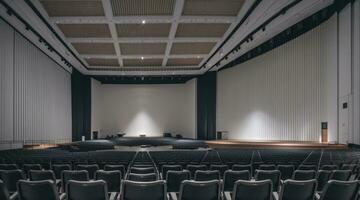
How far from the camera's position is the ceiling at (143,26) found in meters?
12.4

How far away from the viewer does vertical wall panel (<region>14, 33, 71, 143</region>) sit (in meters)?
15.9

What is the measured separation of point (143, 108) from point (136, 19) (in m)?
17.8

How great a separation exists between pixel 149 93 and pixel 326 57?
677 inches

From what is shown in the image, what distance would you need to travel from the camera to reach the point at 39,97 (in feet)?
61.5

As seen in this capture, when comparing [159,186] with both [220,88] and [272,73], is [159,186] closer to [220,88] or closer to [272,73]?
[272,73]

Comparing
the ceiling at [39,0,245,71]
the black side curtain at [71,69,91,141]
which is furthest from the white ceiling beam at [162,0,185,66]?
the black side curtain at [71,69,91,141]

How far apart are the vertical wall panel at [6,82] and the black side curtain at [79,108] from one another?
33.4 feet

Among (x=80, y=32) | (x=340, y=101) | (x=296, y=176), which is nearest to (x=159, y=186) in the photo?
(x=296, y=176)

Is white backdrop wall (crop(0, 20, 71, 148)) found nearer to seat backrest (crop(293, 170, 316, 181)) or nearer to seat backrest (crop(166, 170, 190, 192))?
seat backrest (crop(166, 170, 190, 192))

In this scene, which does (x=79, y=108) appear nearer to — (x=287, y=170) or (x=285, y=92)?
(x=285, y=92)

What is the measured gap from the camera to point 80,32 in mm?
15750

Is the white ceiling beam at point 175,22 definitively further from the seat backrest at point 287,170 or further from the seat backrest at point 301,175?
the seat backrest at point 301,175

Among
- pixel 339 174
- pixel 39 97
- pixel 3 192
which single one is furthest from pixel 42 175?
pixel 39 97

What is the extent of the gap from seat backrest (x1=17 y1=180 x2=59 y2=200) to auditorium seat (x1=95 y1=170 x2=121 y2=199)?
157 centimetres
